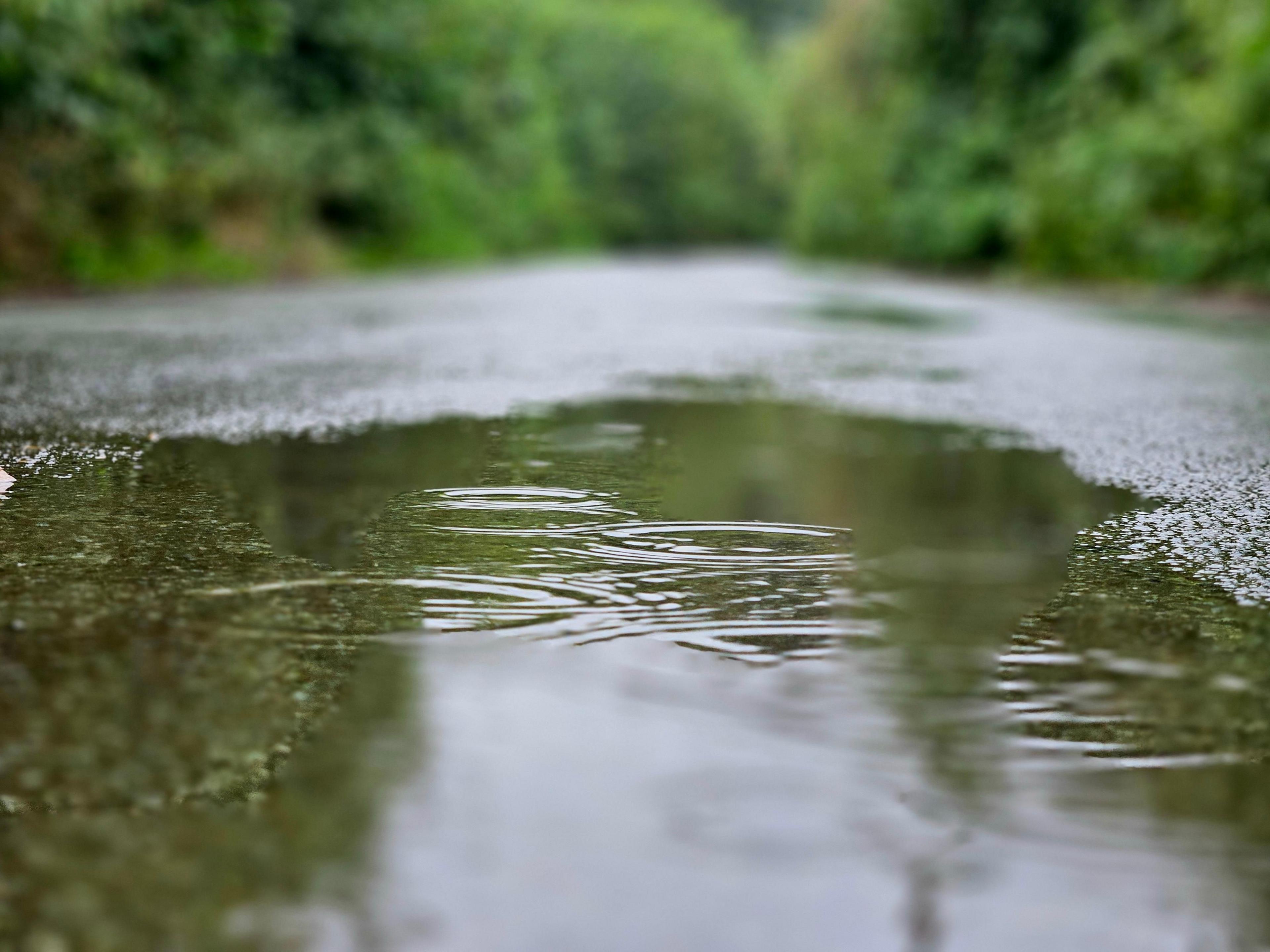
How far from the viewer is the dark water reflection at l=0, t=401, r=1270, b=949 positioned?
1.57 m

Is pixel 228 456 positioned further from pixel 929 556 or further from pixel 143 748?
pixel 143 748

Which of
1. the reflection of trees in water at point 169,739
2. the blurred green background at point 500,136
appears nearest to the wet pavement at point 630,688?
the reflection of trees in water at point 169,739

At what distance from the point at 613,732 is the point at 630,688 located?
231 mm

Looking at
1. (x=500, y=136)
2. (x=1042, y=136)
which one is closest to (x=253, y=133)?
(x=500, y=136)

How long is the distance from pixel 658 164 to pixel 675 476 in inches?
2759

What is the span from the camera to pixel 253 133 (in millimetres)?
20859

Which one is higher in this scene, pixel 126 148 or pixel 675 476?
pixel 126 148

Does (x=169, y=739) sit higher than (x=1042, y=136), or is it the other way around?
(x=1042, y=136)

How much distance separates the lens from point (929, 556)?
3.45 meters

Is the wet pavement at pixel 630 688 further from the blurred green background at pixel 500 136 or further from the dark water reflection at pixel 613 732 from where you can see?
the blurred green background at pixel 500 136

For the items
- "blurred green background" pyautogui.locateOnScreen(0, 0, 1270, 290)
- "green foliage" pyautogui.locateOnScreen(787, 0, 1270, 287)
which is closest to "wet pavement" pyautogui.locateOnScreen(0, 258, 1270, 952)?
"blurred green background" pyautogui.locateOnScreen(0, 0, 1270, 290)

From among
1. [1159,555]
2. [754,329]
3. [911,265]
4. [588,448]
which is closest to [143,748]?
[1159,555]

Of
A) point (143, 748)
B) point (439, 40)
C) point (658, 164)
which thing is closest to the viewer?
point (143, 748)

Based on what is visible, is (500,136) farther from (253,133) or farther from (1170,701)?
(1170,701)
